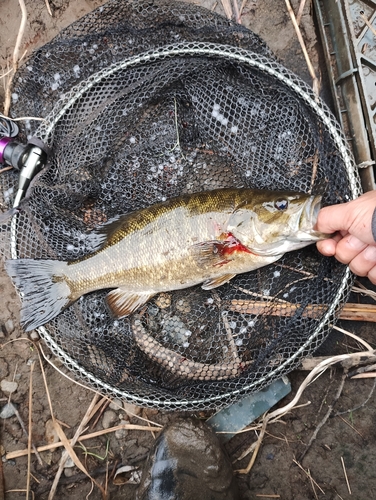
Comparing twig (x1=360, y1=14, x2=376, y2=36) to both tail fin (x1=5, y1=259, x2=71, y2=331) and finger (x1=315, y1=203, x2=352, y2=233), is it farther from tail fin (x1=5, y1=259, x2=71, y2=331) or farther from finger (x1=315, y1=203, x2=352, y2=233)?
tail fin (x1=5, y1=259, x2=71, y2=331)

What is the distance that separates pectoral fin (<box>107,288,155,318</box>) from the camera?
271 cm

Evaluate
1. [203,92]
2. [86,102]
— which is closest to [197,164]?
[203,92]

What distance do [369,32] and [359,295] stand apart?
1793 millimetres

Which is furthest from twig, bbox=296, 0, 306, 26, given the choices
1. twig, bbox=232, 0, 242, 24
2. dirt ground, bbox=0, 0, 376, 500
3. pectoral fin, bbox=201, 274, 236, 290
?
pectoral fin, bbox=201, 274, 236, 290

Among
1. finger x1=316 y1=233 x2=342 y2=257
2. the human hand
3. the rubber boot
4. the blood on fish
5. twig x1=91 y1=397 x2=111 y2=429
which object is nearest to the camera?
the human hand

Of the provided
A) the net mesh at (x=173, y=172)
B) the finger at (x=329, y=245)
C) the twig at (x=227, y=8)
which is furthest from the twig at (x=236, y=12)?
the finger at (x=329, y=245)

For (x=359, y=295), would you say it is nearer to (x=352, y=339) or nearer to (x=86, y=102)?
(x=352, y=339)

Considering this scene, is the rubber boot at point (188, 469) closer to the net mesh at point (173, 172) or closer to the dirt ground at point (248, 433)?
the dirt ground at point (248, 433)

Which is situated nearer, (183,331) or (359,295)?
(183,331)

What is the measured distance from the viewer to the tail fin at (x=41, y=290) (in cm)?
263

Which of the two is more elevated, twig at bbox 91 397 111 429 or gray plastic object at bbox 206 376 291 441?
twig at bbox 91 397 111 429

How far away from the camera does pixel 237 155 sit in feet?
9.00

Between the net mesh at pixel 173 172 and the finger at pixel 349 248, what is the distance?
154 mm

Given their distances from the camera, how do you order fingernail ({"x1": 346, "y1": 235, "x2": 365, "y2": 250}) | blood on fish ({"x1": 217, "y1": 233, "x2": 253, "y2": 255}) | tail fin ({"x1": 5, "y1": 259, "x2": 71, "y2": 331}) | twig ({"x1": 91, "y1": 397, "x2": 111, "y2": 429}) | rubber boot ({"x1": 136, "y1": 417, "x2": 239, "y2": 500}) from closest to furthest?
fingernail ({"x1": 346, "y1": 235, "x2": 365, "y2": 250}) → blood on fish ({"x1": 217, "y1": 233, "x2": 253, "y2": 255}) → tail fin ({"x1": 5, "y1": 259, "x2": 71, "y2": 331}) → rubber boot ({"x1": 136, "y1": 417, "x2": 239, "y2": 500}) → twig ({"x1": 91, "y1": 397, "x2": 111, "y2": 429})
